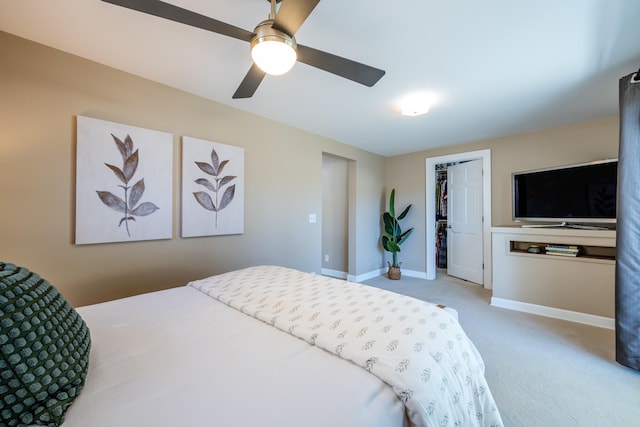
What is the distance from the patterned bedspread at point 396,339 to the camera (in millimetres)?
779

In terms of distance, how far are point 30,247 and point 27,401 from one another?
1.59m

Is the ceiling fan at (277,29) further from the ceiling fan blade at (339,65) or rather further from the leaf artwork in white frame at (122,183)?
the leaf artwork in white frame at (122,183)

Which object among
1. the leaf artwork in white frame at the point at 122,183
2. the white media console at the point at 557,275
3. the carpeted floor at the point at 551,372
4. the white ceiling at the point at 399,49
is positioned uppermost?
the white ceiling at the point at 399,49

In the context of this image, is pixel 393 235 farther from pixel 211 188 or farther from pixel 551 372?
pixel 211 188

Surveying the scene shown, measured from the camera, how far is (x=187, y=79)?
2.09 metres

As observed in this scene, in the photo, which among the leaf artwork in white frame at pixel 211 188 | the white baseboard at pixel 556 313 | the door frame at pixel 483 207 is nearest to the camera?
the leaf artwork in white frame at pixel 211 188

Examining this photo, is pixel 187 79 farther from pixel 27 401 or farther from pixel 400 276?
pixel 400 276

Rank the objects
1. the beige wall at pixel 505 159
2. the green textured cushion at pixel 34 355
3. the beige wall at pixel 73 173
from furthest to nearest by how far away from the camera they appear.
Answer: the beige wall at pixel 505 159, the beige wall at pixel 73 173, the green textured cushion at pixel 34 355

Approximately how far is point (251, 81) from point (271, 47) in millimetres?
425

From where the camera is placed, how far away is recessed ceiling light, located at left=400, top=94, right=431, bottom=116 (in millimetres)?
2367

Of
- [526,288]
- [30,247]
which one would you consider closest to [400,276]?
[526,288]

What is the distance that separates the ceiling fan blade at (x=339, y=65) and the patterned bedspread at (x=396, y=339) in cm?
127

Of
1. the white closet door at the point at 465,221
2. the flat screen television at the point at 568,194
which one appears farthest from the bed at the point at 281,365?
the white closet door at the point at 465,221

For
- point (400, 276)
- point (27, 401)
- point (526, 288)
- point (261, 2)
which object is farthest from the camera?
point (400, 276)
